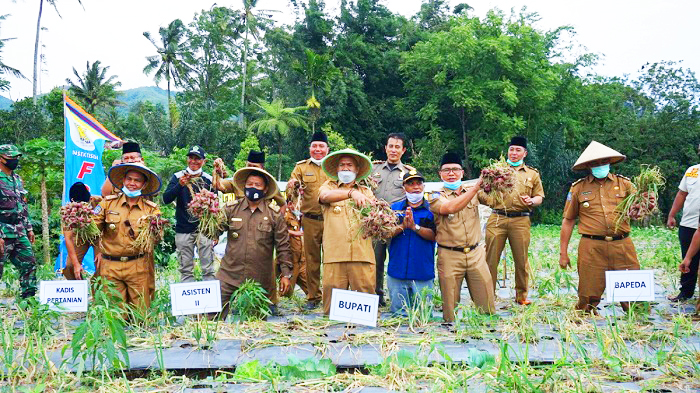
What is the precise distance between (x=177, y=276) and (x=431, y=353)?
5.39 meters

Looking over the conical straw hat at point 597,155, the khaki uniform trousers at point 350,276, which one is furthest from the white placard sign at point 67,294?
the conical straw hat at point 597,155

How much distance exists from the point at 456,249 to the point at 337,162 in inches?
62.9

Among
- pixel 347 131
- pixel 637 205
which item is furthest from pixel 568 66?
pixel 637 205

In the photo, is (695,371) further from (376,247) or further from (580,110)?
(580,110)

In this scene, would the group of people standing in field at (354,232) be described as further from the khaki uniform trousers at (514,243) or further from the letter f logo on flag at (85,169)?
the letter f logo on flag at (85,169)

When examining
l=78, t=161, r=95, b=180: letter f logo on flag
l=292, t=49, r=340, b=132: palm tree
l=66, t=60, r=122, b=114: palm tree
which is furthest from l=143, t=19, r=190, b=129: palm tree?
l=78, t=161, r=95, b=180: letter f logo on flag

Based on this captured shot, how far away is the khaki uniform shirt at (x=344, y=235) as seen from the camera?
573 cm

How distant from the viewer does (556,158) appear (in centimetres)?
2698

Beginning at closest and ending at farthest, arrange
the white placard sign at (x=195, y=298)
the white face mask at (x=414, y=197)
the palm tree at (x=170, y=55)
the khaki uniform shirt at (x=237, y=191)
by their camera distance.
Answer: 1. the white placard sign at (x=195, y=298)
2. the white face mask at (x=414, y=197)
3. the khaki uniform shirt at (x=237, y=191)
4. the palm tree at (x=170, y=55)

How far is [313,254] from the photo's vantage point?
22.8 ft

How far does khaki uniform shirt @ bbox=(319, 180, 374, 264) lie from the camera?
225 inches

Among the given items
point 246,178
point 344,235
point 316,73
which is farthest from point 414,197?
point 316,73

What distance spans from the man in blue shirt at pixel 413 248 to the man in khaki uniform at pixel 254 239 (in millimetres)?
1222

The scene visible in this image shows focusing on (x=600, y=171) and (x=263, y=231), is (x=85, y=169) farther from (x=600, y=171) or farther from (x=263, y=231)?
(x=600, y=171)
